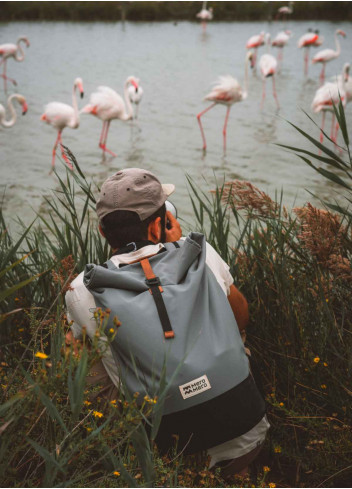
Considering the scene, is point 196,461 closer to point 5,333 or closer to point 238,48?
point 5,333

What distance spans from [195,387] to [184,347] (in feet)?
0.36

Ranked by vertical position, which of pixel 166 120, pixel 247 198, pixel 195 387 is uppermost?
pixel 247 198

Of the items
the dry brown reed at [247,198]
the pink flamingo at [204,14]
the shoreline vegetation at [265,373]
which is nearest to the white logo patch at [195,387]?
the shoreline vegetation at [265,373]

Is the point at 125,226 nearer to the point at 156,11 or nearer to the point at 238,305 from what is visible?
the point at 238,305

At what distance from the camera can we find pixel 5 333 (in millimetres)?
2205

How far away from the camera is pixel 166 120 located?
30.5ft

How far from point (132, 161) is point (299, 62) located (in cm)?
1041

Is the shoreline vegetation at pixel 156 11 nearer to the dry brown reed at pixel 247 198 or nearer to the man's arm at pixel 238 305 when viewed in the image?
the dry brown reed at pixel 247 198

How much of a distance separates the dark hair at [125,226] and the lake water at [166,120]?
936 mm

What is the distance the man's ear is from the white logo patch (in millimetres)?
468

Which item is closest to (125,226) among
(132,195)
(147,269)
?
(132,195)

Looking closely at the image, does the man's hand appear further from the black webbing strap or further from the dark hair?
the black webbing strap

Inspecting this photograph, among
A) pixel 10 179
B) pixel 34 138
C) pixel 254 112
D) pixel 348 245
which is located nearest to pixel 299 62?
pixel 254 112

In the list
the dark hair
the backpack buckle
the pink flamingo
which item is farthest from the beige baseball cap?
the pink flamingo
